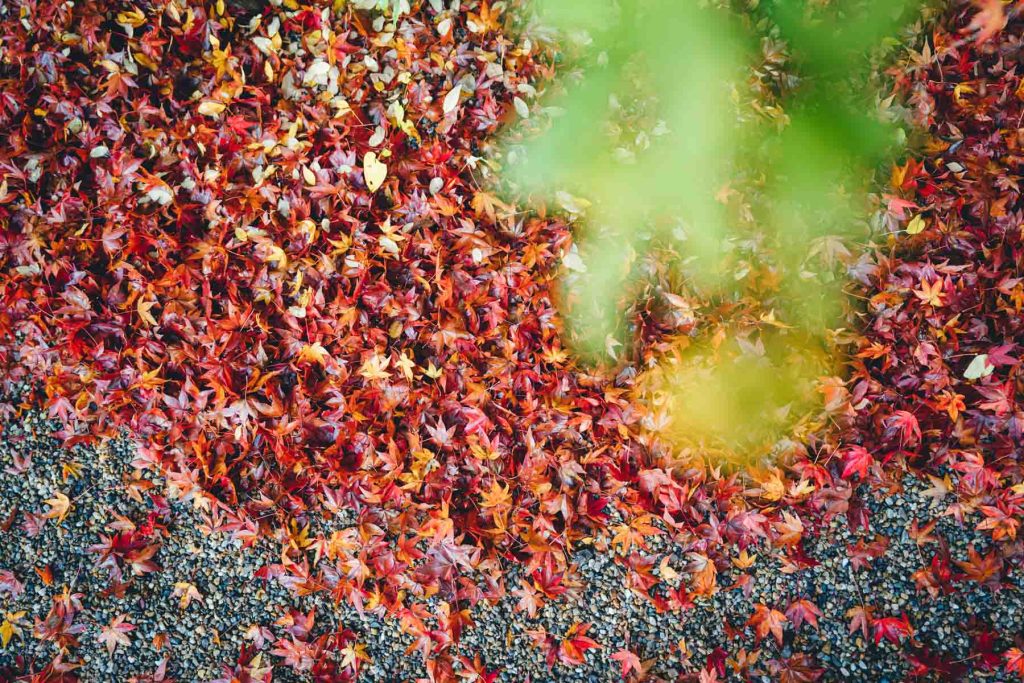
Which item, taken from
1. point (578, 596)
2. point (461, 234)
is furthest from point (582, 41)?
point (578, 596)

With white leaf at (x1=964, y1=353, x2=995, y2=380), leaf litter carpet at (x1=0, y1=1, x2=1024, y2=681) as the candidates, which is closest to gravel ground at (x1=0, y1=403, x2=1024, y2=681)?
leaf litter carpet at (x1=0, y1=1, x2=1024, y2=681)

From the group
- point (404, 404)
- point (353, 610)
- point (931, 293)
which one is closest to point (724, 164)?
point (931, 293)

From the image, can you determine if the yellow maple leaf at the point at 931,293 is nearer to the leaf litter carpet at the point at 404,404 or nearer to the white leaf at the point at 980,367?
the leaf litter carpet at the point at 404,404

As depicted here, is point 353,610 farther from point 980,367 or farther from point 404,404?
point 980,367

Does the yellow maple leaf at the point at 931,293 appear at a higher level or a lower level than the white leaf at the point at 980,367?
higher

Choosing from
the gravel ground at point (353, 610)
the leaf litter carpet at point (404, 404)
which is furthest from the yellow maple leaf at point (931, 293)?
the gravel ground at point (353, 610)

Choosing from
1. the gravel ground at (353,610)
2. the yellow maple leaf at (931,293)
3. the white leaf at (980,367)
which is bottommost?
the gravel ground at (353,610)

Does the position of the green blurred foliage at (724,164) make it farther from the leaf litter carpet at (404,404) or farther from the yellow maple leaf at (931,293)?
the yellow maple leaf at (931,293)
